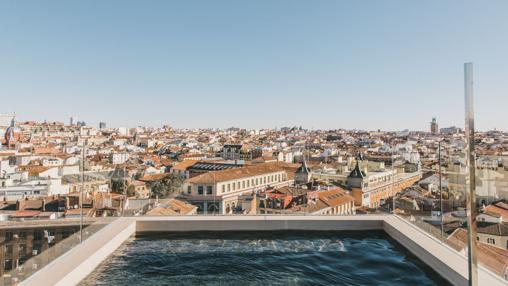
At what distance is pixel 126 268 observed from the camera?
4664mm

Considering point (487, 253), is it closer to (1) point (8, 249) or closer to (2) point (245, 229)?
(2) point (245, 229)

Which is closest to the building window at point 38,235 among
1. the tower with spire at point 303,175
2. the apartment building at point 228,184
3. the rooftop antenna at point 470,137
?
→ the rooftop antenna at point 470,137

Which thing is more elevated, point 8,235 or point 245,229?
point 8,235

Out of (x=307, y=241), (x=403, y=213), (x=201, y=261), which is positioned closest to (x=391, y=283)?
(x=307, y=241)

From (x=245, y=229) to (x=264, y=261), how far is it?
57.6 inches

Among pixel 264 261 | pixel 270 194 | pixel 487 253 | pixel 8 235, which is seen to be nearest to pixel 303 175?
pixel 270 194

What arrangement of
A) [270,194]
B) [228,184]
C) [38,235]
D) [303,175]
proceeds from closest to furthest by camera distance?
[38,235], [270,194], [228,184], [303,175]

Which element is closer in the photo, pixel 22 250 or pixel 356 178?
pixel 22 250

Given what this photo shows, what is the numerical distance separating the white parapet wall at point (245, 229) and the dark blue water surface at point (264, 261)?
4.9 inches

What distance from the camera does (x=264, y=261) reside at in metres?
4.98

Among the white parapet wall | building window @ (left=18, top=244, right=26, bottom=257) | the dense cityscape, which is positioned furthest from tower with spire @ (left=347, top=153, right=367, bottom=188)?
building window @ (left=18, top=244, right=26, bottom=257)

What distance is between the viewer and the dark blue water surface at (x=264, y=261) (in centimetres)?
435

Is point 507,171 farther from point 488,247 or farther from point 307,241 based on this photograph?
point 307,241

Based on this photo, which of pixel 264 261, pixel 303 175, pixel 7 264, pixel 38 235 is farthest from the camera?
pixel 303 175
